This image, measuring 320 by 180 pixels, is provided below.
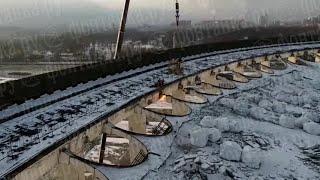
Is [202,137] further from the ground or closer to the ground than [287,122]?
further from the ground

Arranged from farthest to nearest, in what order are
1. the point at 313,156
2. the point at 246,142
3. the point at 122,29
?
1. the point at 122,29
2. the point at 246,142
3. the point at 313,156

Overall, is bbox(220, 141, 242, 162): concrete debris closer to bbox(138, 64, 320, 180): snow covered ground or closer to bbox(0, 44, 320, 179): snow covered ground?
bbox(138, 64, 320, 180): snow covered ground

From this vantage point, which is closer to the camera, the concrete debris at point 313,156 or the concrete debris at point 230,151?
the concrete debris at point 230,151

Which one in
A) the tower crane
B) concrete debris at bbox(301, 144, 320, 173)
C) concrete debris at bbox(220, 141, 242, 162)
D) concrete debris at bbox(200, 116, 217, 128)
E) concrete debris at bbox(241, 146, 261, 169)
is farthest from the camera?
the tower crane

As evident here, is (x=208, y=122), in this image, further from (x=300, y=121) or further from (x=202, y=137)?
(x=300, y=121)

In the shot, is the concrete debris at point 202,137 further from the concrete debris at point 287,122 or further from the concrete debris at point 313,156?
the concrete debris at point 287,122

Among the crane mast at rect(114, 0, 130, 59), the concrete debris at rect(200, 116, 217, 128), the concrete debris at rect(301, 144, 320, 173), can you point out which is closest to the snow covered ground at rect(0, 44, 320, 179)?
the concrete debris at rect(301, 144, 320, 173)

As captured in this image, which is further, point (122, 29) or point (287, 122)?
point (122, 29)

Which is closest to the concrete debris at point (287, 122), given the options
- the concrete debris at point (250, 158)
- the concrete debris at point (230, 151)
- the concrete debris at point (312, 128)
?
the concrete debris at point (312, 128)

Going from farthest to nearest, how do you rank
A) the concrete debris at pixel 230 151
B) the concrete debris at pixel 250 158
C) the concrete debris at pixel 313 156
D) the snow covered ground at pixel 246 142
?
the concrete debris at pixel 313 156, the concrete debris at pixel 230 151, the concrete debris at pixel 250 158, the snow covered ground at pixel 246 142

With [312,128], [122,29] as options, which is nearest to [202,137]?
[312,128]

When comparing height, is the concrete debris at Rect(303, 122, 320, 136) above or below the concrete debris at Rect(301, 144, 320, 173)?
above

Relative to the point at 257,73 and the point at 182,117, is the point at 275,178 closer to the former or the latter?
the point at 182,117
